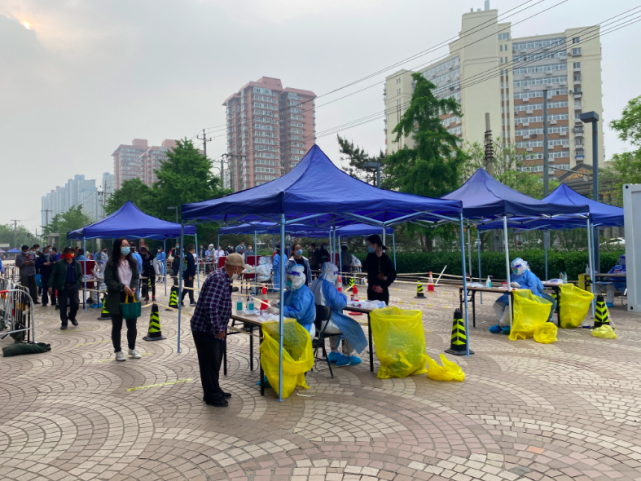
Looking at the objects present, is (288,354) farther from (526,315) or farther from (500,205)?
(500,205)

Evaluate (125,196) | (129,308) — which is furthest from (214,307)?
(125,196)

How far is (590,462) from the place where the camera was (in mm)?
3547

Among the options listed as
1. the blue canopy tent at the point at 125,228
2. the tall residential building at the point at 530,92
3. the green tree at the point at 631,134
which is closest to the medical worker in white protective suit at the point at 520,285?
the blue canopy tent at the point at 125,228

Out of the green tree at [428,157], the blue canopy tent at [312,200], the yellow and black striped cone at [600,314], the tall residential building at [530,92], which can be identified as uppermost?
the tall residential building at [530,92]

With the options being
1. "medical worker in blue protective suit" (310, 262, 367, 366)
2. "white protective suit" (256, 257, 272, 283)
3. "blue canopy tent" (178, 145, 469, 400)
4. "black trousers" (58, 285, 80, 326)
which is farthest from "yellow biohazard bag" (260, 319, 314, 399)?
"white protective suit" (256, 257, 272, 283)

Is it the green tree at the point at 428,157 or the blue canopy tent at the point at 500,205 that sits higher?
the green tree at the point at 428,157

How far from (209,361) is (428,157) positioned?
21012 millimetres

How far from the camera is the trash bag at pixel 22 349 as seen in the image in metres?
7.54

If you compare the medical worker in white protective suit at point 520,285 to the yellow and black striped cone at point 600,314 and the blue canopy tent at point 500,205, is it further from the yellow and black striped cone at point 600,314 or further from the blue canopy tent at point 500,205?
the yellow and black striped cone at point 600,314

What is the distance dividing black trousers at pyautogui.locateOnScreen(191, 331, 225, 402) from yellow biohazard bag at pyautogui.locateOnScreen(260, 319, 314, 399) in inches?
21.4

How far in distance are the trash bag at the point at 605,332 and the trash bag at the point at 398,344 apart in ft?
14.7

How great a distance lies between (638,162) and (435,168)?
10.3 metres

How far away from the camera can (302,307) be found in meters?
5.66

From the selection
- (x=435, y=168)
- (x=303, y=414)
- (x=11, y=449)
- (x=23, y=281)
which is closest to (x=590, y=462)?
(x=303, y=414)
